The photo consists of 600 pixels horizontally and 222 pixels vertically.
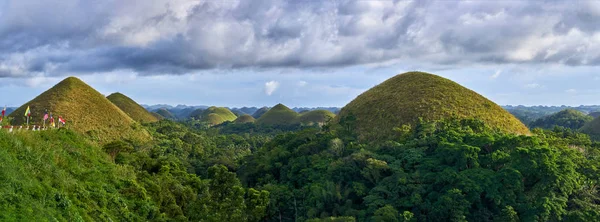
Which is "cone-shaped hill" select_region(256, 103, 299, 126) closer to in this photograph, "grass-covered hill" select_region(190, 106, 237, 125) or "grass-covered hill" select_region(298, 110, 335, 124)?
"grass-covered hill" select_region(298, 110, 335, 124)

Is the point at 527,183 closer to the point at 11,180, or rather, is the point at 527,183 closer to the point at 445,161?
the point at 445,161

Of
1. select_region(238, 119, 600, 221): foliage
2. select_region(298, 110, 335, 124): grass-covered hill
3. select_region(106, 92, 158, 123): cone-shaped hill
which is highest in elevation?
select_region(106, 92, 158, 123): cone-shaped hill

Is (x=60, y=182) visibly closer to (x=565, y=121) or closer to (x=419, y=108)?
(x=419, y=108)

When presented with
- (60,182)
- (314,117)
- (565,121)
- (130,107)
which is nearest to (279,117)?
(314,117)

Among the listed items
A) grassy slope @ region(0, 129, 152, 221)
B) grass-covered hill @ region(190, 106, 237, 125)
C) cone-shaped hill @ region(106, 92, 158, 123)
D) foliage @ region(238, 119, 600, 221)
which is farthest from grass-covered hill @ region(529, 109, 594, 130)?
grassy slope @ region(0, 129, 152, 221)

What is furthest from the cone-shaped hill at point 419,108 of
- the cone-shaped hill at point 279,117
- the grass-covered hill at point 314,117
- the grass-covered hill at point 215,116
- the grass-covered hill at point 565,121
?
the grass-covered hill at point 215,116

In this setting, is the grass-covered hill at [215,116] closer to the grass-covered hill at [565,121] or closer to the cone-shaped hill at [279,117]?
the cone-shaped hill at [279,117]
